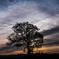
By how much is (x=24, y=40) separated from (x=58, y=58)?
1580cm

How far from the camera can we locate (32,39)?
1417 inches

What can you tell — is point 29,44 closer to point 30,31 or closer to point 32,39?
point 32,39

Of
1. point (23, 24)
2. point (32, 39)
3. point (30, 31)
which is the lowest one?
point (32, 39)

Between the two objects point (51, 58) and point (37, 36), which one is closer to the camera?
point (51, 58)

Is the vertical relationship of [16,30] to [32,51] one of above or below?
above

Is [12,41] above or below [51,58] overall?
above

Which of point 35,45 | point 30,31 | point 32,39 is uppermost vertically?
point 30,31

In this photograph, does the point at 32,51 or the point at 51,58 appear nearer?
the point at 51,58

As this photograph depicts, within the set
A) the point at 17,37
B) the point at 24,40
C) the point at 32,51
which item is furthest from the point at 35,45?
the point at 17,37

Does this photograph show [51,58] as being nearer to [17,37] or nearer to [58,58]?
[58,58]

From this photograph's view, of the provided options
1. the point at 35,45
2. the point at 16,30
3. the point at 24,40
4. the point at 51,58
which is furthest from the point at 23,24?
the point at 51,58

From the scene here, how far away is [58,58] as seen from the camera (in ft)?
75.1

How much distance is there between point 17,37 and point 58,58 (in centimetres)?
1810

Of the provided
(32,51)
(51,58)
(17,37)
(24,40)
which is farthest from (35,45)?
(51,58)
